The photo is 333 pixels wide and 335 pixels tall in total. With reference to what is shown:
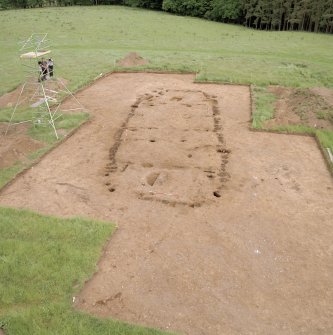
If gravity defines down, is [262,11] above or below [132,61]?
above

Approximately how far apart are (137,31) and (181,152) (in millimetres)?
19743


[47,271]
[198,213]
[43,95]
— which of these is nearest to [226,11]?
[43,95]

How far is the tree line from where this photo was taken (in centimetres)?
2988

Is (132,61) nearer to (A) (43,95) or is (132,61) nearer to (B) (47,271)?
(A) (43,95)

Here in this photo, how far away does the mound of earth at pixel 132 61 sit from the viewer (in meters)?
18.6

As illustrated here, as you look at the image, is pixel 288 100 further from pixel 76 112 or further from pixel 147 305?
pixel 147 305

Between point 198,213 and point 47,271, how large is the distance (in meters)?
3.13

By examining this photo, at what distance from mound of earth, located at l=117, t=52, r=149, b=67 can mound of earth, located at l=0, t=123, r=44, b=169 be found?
8076mm

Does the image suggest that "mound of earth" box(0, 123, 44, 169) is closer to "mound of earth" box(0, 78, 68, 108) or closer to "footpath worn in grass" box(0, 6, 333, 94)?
"mound of earth" box(0, 78, 68, 108)

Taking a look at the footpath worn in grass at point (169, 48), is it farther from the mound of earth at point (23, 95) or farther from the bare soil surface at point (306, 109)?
the bare soil surface at point (306, 109)

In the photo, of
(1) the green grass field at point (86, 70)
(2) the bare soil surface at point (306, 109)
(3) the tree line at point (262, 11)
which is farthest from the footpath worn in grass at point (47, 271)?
(3) the tree line at point (262, 11)

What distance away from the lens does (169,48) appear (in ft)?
74.5

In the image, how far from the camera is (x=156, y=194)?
28.0 ft

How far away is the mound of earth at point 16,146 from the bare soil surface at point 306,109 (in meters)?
7.04
